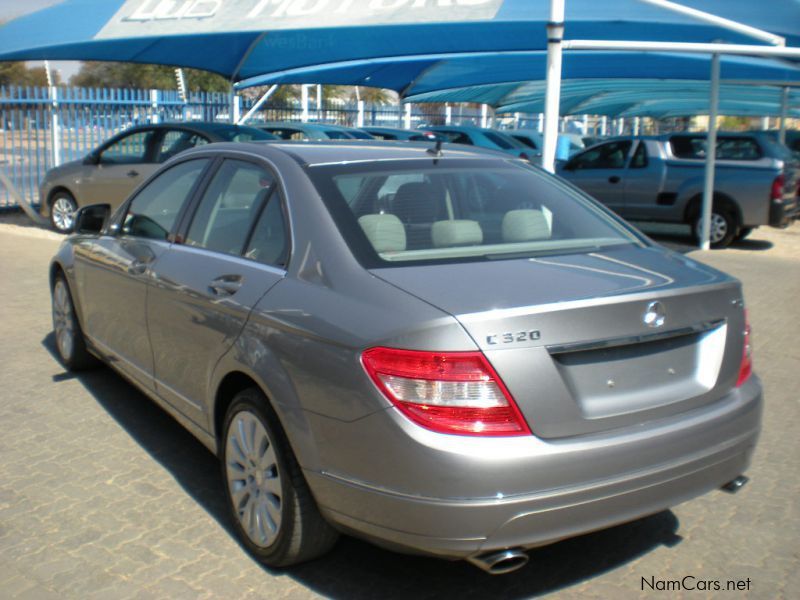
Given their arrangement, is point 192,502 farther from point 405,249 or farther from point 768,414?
point 768,414

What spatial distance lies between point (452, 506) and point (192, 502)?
1.79 metres

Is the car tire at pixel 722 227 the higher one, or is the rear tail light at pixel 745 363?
the rear tail light at pixel 745 363

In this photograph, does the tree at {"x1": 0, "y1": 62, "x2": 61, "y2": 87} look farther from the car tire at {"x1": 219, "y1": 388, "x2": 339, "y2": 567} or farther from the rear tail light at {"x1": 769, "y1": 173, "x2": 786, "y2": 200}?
the car tire at {"x1": 219, "y1": 388, "x2": 339, "y2": 567}

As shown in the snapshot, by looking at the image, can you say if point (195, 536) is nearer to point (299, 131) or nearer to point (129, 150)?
point (129, 150)

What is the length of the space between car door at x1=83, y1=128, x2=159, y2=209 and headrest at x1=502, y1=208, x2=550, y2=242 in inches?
381

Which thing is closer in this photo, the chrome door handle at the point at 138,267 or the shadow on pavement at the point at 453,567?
the shadow on pavement at the point at 453,567

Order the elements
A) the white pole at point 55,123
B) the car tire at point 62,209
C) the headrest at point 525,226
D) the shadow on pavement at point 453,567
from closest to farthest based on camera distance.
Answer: the shadow on pavement at point 453,567 < the headrest at point 525,226 < the car tire at point 62,209 < the white pole at point 55,123

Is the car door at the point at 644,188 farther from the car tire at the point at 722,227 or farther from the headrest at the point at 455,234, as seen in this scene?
the headrest at the point at 455,234

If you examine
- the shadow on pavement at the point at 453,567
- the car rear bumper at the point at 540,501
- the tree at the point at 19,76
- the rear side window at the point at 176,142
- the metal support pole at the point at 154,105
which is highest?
the tree at the point at 19,76

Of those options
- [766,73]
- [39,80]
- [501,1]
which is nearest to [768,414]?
[501,1]

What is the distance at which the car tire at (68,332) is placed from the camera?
5.88 metres

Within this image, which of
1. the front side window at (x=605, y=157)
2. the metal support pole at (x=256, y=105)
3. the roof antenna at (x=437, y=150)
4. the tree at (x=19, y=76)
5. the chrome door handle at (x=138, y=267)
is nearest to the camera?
the roof antenna at (x=437, y=150)

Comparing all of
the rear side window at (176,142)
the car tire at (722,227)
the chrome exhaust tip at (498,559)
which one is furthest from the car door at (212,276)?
the car tire at (722,227)

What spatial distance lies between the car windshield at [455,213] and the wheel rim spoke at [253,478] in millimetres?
815
